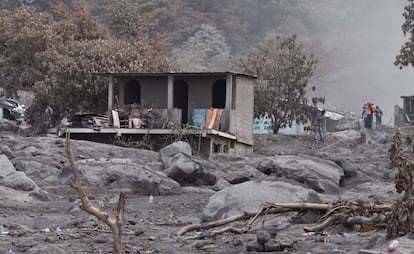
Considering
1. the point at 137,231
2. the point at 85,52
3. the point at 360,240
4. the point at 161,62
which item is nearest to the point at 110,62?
the point at 85,52

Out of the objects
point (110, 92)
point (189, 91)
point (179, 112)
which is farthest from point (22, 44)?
point (179, 112)

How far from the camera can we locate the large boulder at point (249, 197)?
1127cm

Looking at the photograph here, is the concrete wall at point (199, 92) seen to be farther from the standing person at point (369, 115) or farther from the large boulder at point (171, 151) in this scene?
the standing person at point (369, 115)

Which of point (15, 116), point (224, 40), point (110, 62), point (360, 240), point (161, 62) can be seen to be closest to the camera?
point (360, 240)

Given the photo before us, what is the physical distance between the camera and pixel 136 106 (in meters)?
32.2

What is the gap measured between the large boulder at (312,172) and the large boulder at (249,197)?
4.58 meters

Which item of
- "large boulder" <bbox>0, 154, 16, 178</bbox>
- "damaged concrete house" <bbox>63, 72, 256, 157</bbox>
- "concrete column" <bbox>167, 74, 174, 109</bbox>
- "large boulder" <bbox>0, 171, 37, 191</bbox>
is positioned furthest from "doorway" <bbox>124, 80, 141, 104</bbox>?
"large boulder" <bbox>0, 171, 37, 191</bbox>

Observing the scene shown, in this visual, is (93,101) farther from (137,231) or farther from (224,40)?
(224,40)

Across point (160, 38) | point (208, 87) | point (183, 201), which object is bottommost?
point (183, 201)

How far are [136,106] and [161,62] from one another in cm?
771

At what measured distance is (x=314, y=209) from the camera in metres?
10.4

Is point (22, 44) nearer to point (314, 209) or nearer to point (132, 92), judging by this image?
point (132, 92)

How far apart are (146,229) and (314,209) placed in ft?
7.84

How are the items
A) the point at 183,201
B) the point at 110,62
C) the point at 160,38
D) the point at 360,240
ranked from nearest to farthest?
the point at 360,240
the point at 183,201
the point at 110,62
the point at 160,38
